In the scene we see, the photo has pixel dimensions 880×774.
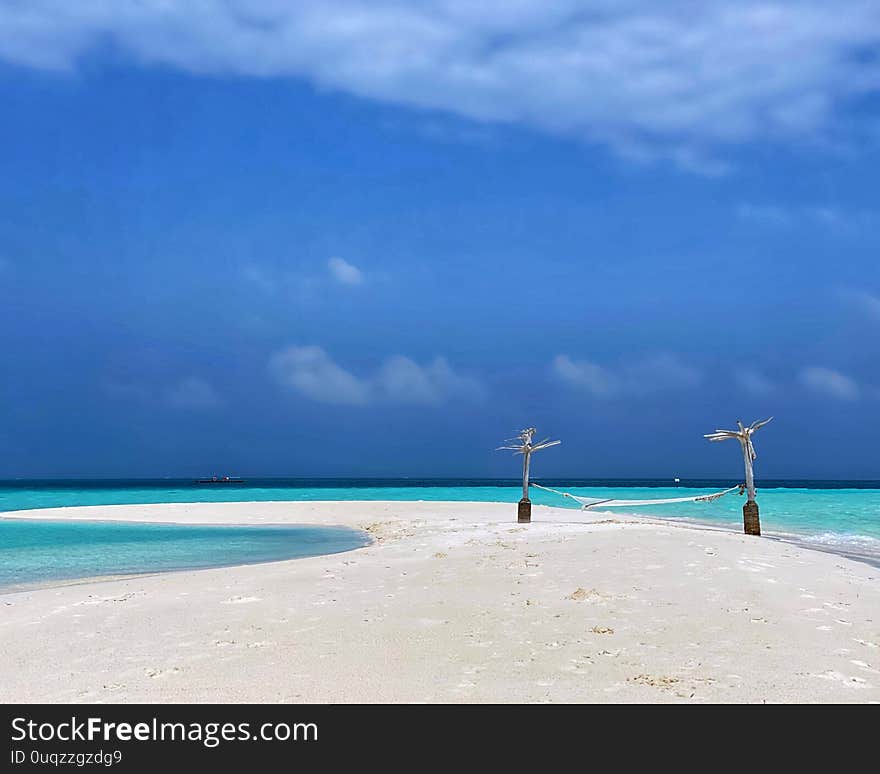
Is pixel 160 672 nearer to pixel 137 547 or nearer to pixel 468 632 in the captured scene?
pixel 468 632

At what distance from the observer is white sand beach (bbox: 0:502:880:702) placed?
22.1 ft

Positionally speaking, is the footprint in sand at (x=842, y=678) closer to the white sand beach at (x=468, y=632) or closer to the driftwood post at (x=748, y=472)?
the white sand beach at (x=468, y=632)

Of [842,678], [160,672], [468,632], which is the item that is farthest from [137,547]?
[842,678]

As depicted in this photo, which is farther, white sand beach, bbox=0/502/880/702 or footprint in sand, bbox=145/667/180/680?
footprint in sand, bbox=145/667/180/680

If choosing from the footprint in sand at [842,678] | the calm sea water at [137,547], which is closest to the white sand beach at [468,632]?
the footprint in sand at [842,678]

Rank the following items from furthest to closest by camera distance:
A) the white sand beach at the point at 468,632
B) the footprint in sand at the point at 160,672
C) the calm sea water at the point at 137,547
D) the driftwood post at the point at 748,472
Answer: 1. the driftwood post at the point at 748,472
2. the calm sea water at the point at 137,547
3. the footprint in sand at the point at 160,672
4. the white sand beach at the point at 468,632

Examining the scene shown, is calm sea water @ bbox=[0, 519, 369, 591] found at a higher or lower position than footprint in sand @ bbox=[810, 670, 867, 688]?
lower

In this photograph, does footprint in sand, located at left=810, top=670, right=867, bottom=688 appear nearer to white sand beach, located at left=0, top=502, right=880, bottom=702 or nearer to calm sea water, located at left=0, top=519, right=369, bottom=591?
white sand beach, located at left=0, top=502, right=880, bottom=702

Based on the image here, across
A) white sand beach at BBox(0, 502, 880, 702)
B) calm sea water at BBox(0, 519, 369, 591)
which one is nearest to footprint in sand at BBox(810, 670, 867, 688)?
white sand beach at BBox(0, 502, 880, 702)

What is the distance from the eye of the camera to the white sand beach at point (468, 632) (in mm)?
6746

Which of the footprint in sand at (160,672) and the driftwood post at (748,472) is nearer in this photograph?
the footprint in sand at (160,672)

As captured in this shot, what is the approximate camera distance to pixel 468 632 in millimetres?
8867

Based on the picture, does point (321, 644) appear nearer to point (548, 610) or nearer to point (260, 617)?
point (260, 617)
